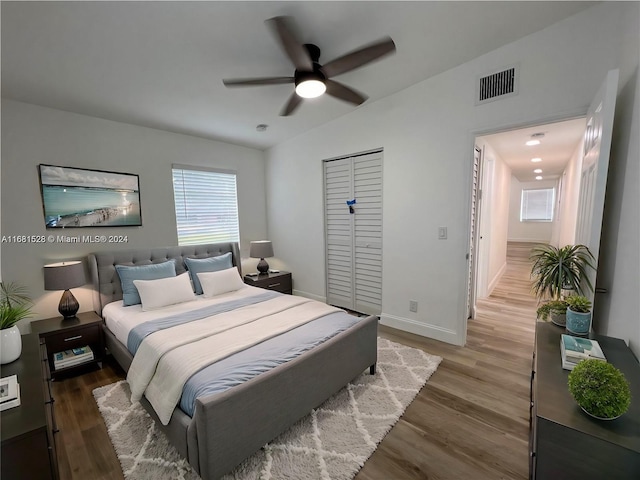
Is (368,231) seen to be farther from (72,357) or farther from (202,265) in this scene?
(72,357)

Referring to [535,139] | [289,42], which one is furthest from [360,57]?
[535,139]

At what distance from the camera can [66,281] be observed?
8.45ft

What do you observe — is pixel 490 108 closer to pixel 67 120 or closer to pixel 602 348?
pixel 602 348

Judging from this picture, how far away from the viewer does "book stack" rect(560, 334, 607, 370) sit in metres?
1.23

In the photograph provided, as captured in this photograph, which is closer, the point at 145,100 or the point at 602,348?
the point at 602,348

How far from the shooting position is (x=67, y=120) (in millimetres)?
2838

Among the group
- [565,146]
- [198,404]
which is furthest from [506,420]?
[565,146]

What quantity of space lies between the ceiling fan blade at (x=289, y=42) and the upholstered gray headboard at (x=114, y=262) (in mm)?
2742

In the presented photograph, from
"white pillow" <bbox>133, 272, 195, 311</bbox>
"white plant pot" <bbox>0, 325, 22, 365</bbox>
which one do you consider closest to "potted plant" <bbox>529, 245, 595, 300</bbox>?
"white pillow" <bbox>133, 272, 195, 311</bbox>

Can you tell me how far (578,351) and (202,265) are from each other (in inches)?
136

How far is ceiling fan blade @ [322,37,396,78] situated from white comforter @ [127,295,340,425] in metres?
1.91

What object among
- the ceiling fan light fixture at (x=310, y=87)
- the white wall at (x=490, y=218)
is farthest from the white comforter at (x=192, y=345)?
the white wall at (x=490, y=218)

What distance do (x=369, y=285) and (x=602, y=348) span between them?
7.81ft

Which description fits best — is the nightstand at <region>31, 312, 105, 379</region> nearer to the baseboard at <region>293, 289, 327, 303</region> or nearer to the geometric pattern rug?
the geometric pattern rug
